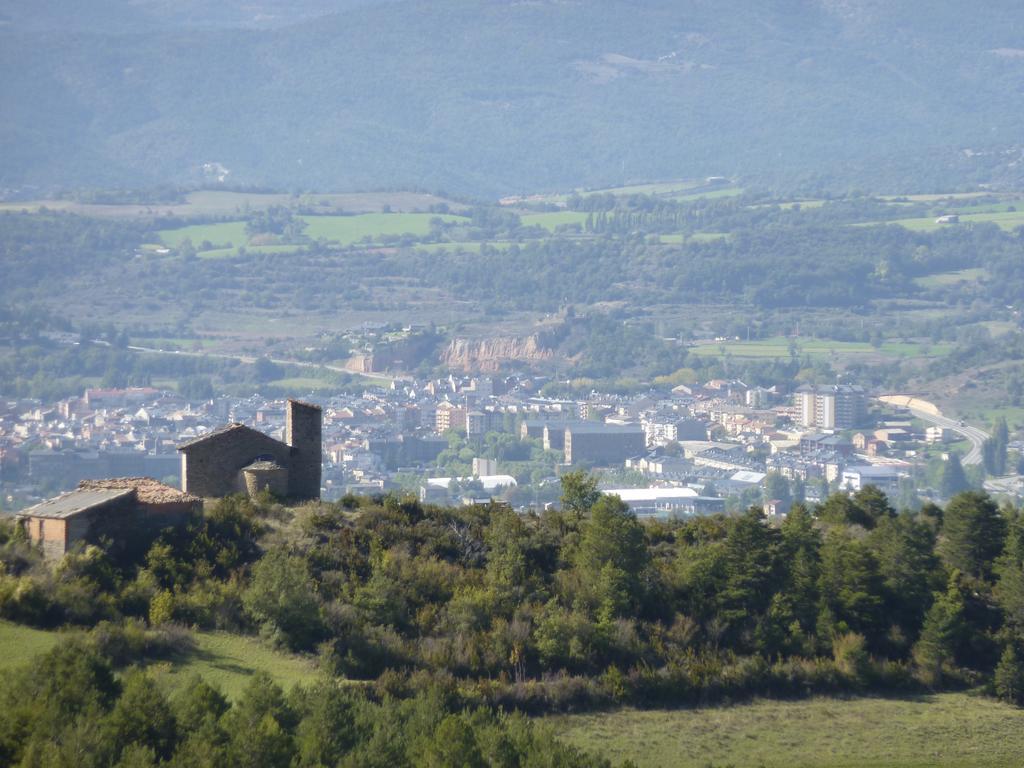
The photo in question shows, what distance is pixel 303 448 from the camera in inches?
1165

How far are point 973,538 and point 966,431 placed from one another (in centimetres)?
7493

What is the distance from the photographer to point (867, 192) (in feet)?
655

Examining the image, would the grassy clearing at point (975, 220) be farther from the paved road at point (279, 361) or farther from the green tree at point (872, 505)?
the green tree at point (872, 505)

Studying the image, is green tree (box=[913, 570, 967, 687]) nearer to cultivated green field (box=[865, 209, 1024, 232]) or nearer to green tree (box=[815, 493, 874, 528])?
green tree (box=[815, 493, 874, 528])

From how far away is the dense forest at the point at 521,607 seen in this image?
23.6 metres

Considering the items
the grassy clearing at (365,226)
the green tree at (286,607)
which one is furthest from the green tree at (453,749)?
the grassy clearing at (365,226)

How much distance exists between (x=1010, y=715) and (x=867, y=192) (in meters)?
177

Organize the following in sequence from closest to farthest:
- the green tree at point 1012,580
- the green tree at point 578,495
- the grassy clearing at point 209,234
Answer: the green tree at point 1012,580, the green tree at point 578,495, the grassy clearing at point 209,234

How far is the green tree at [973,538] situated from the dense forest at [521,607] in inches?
1.6

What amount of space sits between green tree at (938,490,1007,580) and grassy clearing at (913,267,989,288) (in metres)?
128

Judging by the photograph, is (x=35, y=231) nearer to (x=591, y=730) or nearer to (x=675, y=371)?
(x=675, y=371)

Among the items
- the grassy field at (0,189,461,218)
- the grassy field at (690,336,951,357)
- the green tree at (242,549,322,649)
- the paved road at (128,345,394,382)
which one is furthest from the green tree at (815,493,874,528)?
the grassy field at (0,189,461,218)

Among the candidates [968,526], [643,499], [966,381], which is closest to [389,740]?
[968,526]

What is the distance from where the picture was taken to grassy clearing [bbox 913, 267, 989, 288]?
159 meters
